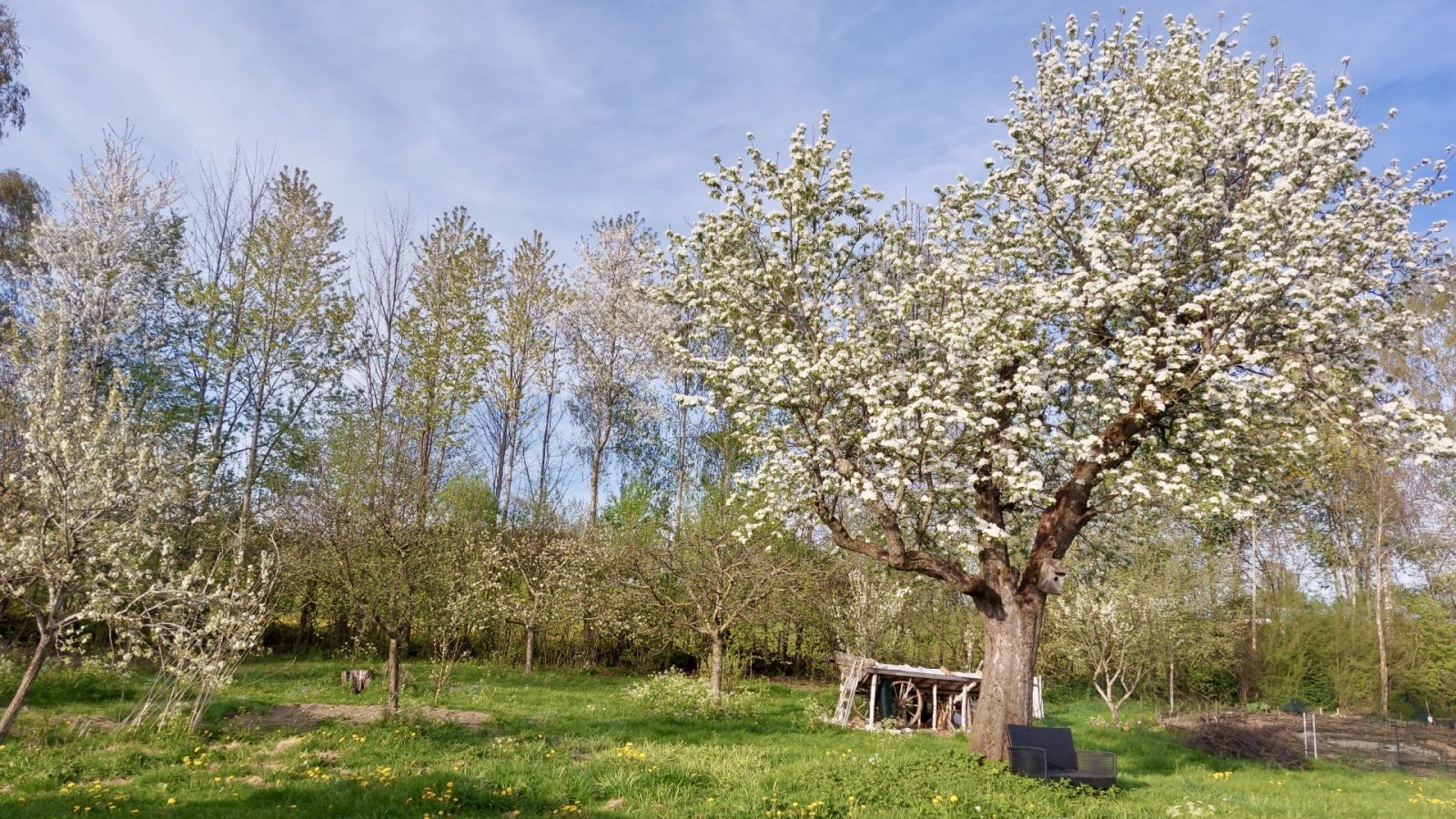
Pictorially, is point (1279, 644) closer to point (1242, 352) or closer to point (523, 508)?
point (1242, 352)

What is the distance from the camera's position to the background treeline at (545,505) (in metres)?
17.5

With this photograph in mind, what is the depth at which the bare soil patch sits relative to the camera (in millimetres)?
10961

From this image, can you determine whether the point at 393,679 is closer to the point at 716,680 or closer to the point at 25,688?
the point at 25,688

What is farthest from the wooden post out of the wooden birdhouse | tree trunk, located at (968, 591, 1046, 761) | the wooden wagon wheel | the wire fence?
the wire fence

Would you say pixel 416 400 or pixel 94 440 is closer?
pixel 94 440

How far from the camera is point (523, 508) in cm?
2439

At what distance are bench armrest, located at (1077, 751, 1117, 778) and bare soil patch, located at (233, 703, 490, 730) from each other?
25.4 feet

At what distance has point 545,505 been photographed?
23734mm

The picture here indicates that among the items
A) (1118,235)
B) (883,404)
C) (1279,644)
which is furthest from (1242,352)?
(1279,644)

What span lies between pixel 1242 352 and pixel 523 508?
19.9 metres

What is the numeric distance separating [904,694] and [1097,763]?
6.37m

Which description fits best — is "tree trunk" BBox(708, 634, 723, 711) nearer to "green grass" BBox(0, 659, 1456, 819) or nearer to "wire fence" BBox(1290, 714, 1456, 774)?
"green grass" BBox(0, 659, 1456, 819)

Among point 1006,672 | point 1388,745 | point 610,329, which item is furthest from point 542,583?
point 1388,745

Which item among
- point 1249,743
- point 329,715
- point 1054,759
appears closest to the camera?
point 1054,759
